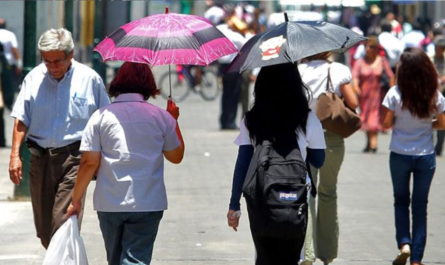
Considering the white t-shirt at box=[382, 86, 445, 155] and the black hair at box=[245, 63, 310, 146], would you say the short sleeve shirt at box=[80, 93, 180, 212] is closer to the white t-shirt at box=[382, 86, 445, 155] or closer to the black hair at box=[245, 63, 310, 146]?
the black hair at box=[245, 63, 310, 146]

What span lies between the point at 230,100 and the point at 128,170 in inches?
480

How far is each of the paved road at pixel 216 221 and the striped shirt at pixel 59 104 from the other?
1.64 meters

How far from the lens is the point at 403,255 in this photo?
25.9ft

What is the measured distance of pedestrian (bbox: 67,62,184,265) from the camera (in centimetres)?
576

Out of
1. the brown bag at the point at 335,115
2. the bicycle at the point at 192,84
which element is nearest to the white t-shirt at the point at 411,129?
the brown bag at the point at 335,115

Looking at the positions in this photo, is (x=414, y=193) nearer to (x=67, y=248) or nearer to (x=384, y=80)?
(x=67, y=248)

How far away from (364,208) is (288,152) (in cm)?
533

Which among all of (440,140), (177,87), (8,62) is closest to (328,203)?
(440,140)

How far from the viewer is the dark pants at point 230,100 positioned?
17.9 m

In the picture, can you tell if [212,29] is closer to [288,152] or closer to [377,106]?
[288,152]

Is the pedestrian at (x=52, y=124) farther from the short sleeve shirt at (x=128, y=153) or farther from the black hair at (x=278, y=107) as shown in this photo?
the black hair at (x=278, y=107)

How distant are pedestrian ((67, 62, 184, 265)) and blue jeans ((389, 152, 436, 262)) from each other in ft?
8.33

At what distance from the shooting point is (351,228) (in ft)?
31.8

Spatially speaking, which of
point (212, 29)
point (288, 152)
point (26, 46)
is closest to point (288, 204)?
point (288, 152)
